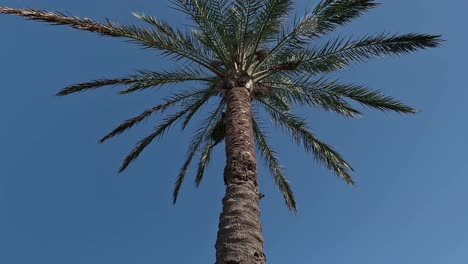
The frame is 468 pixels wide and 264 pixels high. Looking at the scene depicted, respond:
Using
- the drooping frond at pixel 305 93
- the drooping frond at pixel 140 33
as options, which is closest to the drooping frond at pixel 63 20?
the drooping frond at pixel 140 33

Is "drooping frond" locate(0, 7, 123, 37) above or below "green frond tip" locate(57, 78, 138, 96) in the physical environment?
below

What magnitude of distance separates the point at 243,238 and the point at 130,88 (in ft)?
21.5

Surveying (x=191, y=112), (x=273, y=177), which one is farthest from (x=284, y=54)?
(x=273, y=177)

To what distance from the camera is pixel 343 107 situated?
12719 millimetres

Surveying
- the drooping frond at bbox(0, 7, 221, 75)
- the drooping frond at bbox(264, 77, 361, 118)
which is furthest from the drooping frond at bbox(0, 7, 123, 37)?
the drooping frond at bbox(264, 77, 361, 118)

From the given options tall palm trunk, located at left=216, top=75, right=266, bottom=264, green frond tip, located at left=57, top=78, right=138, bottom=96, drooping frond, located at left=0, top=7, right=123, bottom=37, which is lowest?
tall palm trunk, located at left=216, top=75, right=266, bottom=264

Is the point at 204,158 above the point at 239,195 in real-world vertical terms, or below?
above

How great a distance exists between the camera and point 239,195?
310 inches

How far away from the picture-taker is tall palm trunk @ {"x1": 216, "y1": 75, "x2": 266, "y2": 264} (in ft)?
22.5

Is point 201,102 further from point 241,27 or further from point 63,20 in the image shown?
point 63,20

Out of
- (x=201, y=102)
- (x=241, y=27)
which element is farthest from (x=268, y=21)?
(x=201, y=102)

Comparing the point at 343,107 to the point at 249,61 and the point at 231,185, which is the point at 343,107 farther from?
the point at 231,185

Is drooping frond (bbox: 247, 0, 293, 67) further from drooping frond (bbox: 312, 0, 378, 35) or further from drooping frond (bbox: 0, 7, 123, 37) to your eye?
drooping frond (bbox: 0, 7, 123, 37)

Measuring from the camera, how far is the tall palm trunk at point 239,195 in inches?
270
